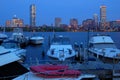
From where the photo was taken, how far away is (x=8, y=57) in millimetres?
17406

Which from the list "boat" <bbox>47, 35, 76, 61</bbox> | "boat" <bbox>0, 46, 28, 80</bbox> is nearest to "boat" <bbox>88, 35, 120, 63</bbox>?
"boat" <bbox>47, 35, 76, 61</bbox>

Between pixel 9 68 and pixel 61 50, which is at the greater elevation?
pixel 9 68

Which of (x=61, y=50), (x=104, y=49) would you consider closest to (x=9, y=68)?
(x=61, y=50)

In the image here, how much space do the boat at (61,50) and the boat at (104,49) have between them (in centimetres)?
357

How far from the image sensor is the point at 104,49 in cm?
3950

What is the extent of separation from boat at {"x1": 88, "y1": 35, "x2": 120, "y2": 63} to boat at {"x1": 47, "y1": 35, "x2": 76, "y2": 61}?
357cm

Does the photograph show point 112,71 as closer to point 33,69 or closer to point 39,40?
point 33,69

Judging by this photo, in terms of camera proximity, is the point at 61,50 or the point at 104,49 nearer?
the point at 61,50

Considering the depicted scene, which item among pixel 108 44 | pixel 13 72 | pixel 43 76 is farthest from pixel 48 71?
pixel 108 44

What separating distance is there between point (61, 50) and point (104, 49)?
605 cm

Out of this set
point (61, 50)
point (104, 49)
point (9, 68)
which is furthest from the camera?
point (104, 49)

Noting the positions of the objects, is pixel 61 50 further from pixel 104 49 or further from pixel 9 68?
pixel 9 68

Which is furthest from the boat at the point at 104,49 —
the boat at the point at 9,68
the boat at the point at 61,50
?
the boat at the point at 9,68

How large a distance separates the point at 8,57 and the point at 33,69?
1.89 m
